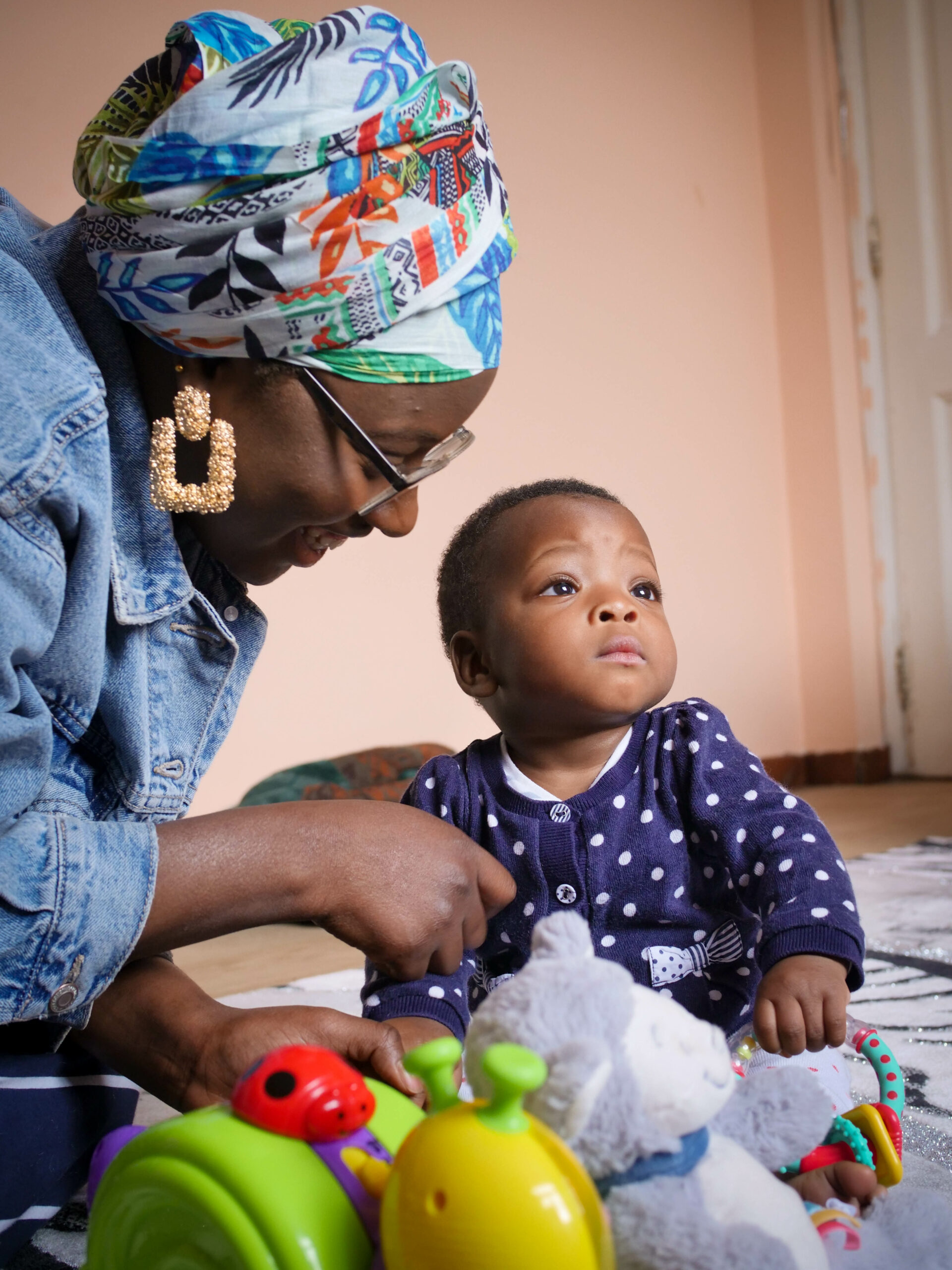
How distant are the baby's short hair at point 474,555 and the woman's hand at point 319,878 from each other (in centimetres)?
35

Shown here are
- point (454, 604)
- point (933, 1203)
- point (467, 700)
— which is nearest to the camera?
point (933, 1203)

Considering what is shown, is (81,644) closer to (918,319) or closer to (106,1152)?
(106,1152)

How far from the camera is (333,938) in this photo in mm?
2055

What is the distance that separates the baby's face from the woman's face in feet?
0.60

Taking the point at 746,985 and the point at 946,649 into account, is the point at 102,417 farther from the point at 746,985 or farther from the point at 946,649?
the point at 946,649

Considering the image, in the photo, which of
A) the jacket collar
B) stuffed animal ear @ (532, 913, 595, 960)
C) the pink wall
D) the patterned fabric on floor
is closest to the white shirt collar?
the jacket collar

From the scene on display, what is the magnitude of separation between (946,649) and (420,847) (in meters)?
3.15

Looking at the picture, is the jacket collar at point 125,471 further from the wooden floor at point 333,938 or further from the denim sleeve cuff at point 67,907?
the wooden floor at point 333,938

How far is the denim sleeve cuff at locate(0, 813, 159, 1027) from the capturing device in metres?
0.74

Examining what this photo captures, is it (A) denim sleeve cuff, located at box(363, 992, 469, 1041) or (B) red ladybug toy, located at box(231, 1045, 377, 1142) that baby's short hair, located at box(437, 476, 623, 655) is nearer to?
(A) denim sleeve cuff, located at box(363, 992, 469, 1041)

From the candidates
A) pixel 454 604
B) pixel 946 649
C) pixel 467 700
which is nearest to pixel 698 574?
pixel 946 649

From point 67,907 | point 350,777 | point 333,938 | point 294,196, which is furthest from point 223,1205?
point 350,777

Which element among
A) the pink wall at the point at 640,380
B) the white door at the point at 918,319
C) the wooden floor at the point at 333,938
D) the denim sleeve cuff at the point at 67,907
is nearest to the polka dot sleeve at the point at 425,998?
the denim sleeve cuff at the point at 67,907

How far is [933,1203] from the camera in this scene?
67 centimetres
